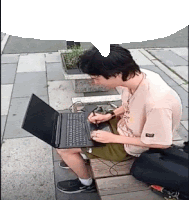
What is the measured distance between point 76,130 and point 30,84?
2170 millimetres

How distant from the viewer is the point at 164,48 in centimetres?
562

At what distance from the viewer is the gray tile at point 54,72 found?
409cm

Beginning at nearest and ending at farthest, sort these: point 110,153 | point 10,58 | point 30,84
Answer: point 110,153, point 30,84, point 10,58

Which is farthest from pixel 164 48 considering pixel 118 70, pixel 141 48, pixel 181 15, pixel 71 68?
pixel 181 15

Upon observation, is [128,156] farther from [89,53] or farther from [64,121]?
[89,53]

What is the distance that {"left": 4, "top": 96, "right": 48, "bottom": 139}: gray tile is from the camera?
9.05ft

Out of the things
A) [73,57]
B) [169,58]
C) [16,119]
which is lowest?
[16,119]

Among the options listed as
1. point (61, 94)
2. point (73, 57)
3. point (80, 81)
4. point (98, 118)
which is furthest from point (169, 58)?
point (98, 118)

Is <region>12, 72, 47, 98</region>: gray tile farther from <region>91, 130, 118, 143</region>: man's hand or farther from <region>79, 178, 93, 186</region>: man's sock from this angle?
<region>91, 130, 118, 143</region>: man's hand

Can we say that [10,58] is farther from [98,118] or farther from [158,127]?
[158,127]

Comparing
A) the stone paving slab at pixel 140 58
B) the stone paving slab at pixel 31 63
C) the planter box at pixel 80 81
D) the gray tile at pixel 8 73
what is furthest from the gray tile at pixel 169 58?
the gray tile at pixel 8 73

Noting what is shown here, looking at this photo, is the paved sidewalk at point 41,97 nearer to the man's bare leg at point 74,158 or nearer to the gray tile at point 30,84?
the gray tile at point 30,84

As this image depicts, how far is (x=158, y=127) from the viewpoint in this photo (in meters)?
1.42

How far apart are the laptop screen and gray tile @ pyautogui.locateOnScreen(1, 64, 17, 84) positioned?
6.69 ft
